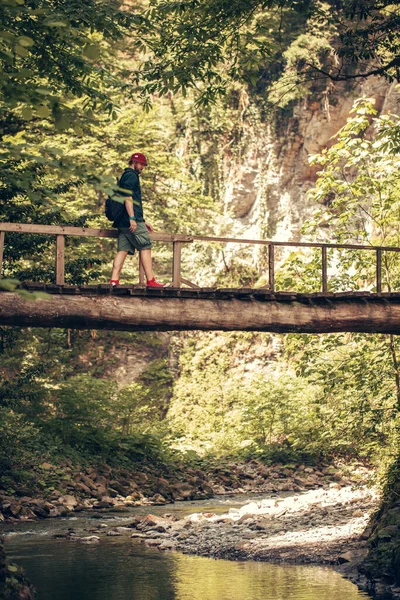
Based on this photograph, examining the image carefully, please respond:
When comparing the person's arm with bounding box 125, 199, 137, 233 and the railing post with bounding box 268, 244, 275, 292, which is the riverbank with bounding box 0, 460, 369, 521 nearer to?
the railing post with bounding box 268, 244, 275, 292

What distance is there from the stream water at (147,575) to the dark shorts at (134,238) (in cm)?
409

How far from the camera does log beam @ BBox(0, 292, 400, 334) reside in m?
10.7

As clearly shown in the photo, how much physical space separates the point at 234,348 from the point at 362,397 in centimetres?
1835

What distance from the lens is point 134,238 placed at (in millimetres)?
11320

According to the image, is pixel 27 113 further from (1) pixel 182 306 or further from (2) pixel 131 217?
(1) pixel 182 306

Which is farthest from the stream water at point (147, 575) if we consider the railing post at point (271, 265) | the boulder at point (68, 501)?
the railing post at point (271, 265)

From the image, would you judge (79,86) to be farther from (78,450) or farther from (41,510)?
(78,450)

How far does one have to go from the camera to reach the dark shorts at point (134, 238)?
1128 centimetres

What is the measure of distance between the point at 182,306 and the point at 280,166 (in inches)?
855

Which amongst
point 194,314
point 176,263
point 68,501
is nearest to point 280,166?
point 68,501

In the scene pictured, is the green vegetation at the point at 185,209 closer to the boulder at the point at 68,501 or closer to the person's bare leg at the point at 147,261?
the boulder at the point at 68,501

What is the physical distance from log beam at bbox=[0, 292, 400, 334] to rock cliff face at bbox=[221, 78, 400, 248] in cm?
1873

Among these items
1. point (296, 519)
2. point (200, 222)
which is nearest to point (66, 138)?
point (200, 222)

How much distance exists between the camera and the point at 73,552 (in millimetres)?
12023
